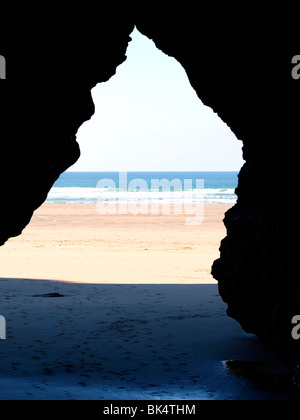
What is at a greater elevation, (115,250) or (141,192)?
(141,192)

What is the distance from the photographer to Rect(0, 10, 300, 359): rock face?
5.31 metres

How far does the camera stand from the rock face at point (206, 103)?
17.4 feet

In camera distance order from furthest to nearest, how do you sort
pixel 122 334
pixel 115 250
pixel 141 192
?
pixel 141 192 < pixel 115 250 < pixel 122 334

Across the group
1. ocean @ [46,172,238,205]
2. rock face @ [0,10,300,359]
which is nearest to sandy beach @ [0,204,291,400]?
rock face @ [0,10,300,359]

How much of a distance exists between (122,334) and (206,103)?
139 inches

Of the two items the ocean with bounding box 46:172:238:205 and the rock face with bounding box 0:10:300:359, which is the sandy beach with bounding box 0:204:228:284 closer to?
the rock face with bounding box 0:10:300:359

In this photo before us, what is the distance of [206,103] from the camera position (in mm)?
7293

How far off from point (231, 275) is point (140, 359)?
183 cm

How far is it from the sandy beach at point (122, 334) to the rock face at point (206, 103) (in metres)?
0.74

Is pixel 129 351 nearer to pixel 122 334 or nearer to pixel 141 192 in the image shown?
pixel 122 334

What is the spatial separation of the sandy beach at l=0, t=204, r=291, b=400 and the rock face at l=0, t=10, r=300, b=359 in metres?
0.74

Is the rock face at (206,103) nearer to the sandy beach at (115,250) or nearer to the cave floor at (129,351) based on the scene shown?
the cave floor at (129,351)

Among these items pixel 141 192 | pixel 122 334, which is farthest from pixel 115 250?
pixel 141 192

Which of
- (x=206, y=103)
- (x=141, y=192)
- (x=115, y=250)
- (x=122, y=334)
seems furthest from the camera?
(x=141, y=192)
